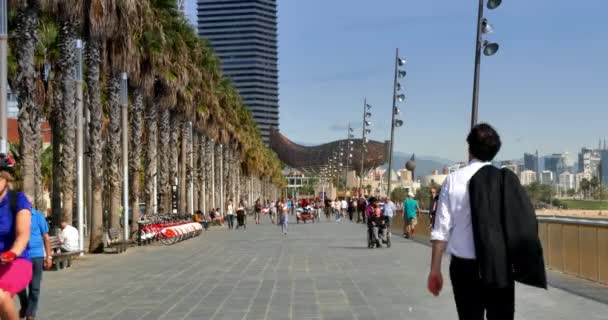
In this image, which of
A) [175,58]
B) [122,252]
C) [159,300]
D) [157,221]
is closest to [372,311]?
[159,300]

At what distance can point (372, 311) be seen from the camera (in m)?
11.4

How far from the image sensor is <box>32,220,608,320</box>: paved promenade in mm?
11320

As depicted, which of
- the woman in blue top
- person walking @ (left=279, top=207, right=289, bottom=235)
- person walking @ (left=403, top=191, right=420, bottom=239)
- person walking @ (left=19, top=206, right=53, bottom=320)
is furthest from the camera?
person walking @ (left=279, top=207, right=289, bottom=235)

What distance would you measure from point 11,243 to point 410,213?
27.9 meters

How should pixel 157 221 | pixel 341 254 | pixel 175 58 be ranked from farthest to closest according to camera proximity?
pixel 175 58
pixel 157 221
pixel 341 254

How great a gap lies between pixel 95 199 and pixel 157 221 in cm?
762

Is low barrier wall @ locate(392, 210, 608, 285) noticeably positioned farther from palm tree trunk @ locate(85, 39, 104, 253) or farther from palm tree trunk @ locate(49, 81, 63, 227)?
palm tree trunk @ locate(49, 81, 63, 227)

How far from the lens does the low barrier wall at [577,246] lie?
14.5 m

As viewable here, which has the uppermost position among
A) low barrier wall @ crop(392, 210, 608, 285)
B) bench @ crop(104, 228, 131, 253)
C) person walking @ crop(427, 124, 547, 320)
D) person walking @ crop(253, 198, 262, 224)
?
person walking @ crop(427, 124, 547, 320)

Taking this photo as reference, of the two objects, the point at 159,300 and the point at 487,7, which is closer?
the point at 159,300

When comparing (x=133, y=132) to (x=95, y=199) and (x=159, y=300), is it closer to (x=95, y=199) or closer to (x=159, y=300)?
(x=95, y=199)

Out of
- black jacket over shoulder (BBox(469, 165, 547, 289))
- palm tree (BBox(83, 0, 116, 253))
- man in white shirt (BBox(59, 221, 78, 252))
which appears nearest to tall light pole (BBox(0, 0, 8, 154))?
man in white shirt (BBox(59, 221, 78, 252))

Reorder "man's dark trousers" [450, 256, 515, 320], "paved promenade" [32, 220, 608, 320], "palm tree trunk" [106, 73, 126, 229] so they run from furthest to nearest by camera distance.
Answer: "palm tree trunk" [106, 73, 126, 229] → "paved promenade" [32, 220, 608, 320] → "man's dark trousers" [450, 256, 515, 320]

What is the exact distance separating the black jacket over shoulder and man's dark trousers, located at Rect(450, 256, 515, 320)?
0.14m
